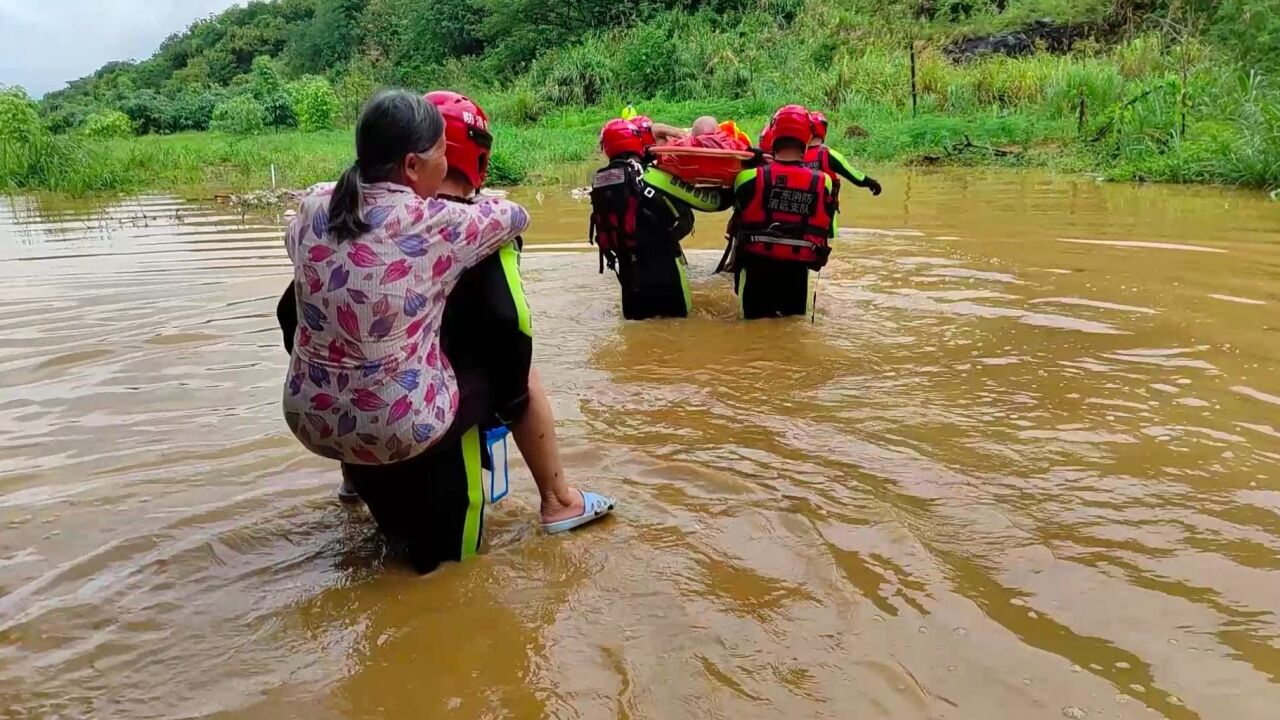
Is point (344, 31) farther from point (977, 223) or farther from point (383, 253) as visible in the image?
point (383, 253)

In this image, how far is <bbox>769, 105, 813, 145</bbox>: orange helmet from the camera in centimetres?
558

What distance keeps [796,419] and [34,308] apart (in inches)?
195

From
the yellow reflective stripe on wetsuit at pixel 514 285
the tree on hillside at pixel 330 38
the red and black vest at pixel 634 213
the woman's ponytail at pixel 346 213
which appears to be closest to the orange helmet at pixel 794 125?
the red and black vest at pixel 634 213

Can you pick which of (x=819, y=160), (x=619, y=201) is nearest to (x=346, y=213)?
(x=619, y=201)

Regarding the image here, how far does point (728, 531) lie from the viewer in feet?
9.78

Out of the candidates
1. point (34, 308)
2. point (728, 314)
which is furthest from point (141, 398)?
point (728, 314)

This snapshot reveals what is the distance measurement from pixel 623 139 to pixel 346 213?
11.8 feet

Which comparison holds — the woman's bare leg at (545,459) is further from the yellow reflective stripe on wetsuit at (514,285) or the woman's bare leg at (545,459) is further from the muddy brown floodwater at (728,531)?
the yellow reflective stripe on wetsuit at (514,285)

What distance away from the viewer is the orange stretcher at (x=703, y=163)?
564 cm

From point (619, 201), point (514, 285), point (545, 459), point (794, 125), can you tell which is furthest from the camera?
point (619, 201)

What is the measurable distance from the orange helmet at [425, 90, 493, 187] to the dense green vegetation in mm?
9532

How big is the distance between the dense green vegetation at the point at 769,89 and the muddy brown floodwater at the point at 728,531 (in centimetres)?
708

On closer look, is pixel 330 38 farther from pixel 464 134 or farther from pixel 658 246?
pixel 464 134

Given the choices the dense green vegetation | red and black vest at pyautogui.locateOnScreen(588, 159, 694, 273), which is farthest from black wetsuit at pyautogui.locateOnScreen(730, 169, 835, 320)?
the dense green vegetation
